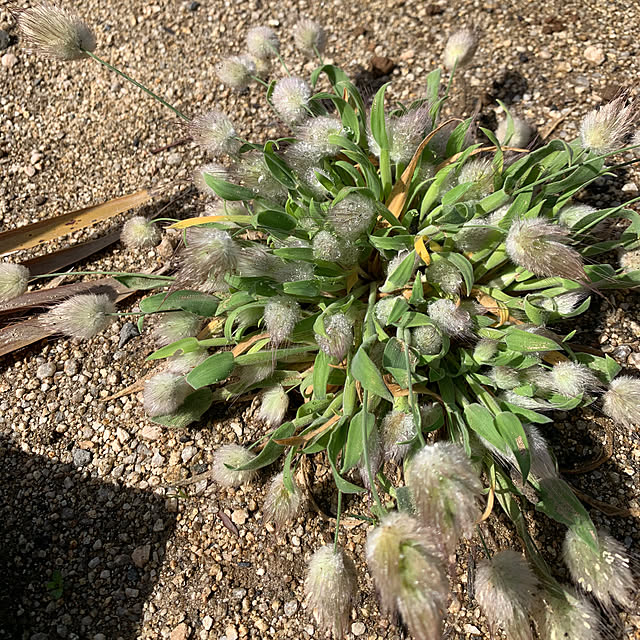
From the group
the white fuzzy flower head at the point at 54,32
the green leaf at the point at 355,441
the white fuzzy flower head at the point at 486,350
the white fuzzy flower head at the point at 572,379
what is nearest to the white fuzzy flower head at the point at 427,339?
the white fuzzy flower head at the point at 486,350

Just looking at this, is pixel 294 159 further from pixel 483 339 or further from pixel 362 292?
pixel 483 339

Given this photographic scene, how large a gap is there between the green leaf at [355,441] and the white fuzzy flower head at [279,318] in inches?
14.2

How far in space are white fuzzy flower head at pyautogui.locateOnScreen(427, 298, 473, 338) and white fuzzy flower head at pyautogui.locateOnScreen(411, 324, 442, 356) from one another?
30 millimetres

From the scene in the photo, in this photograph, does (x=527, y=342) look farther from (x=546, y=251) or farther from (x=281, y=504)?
(x=281, y=504)

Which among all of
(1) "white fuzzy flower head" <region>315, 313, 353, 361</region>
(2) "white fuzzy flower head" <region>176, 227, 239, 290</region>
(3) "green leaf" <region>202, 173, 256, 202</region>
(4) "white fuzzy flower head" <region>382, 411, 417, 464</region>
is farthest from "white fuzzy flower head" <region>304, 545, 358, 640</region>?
(3) "green leaf" <region>202, 173, 256, 202</region>

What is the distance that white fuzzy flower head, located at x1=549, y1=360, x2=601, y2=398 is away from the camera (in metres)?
1.80

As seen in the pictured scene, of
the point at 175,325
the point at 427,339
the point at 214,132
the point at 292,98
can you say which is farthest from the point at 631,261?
the point at 175,325

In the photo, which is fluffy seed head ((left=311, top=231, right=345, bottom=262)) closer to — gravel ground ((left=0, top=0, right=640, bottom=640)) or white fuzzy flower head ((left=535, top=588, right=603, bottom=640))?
gravel ground ((left=0, top=0, right=640, bottom=640))

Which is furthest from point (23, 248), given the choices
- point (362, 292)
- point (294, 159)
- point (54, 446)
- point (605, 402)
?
point (605, 402)

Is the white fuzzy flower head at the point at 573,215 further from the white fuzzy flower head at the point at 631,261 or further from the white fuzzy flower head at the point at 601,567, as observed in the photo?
the white fuzzy flower head at the point at 601,567

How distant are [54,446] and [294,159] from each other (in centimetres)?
167

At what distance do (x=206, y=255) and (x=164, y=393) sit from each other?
0.77m

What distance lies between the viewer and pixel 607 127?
2.03 meters

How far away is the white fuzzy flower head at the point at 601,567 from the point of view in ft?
5.49
